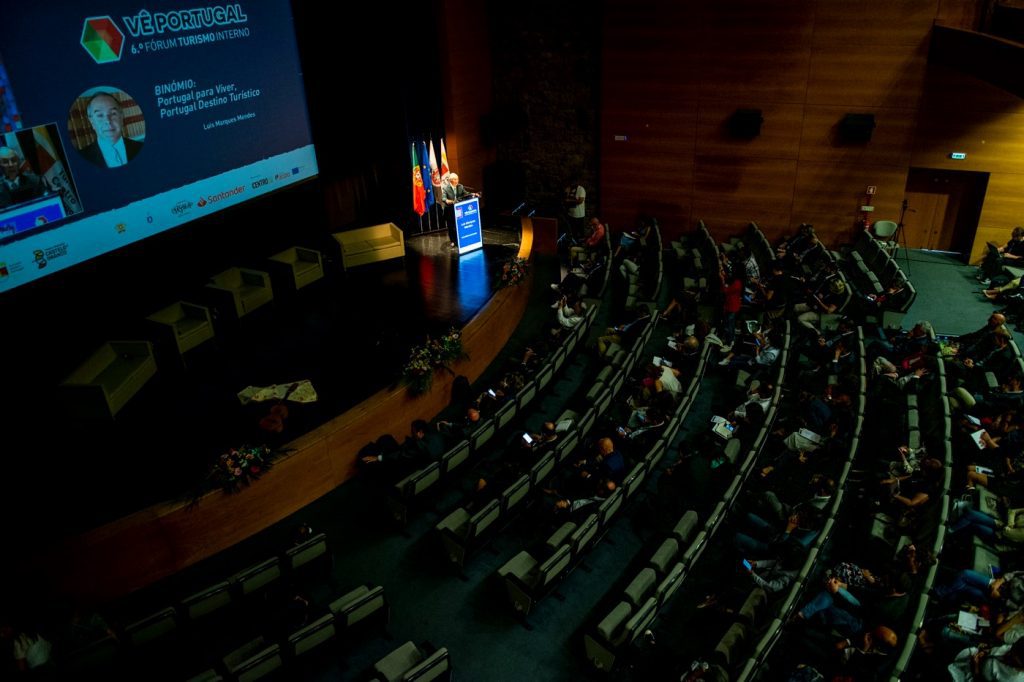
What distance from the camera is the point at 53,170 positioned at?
7816 mm

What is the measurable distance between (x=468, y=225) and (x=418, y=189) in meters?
1.47

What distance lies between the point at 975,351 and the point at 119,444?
11.4 meters

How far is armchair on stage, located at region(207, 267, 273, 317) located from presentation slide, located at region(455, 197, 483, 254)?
372 cm

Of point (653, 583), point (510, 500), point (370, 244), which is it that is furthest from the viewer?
point (370, 244)

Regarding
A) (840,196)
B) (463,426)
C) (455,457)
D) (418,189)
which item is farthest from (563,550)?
(840,196)

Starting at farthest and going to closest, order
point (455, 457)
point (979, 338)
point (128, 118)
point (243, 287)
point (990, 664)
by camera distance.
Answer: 1. point (243, 287)
2. point (979, 338)
3. point (128, 118)
4. point (455, 457)
5. point (990, 664)

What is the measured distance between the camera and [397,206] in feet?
47.9

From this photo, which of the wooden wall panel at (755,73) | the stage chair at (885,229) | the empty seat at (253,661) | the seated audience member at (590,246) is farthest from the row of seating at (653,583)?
the wooden wall panel at (755,73)

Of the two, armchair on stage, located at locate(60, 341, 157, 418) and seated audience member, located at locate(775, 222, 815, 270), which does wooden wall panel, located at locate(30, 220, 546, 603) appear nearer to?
armchair on stage, located at locate(60, 341, 157, 418)

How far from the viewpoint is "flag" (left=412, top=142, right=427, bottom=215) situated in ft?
45.2

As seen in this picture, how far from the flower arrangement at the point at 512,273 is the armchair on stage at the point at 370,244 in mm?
2212

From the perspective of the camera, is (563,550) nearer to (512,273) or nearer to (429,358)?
(429,358)

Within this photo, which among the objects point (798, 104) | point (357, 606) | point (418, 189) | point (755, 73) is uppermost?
point (755, 73)

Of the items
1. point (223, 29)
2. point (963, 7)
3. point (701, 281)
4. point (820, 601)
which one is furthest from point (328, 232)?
point (963, 7)
